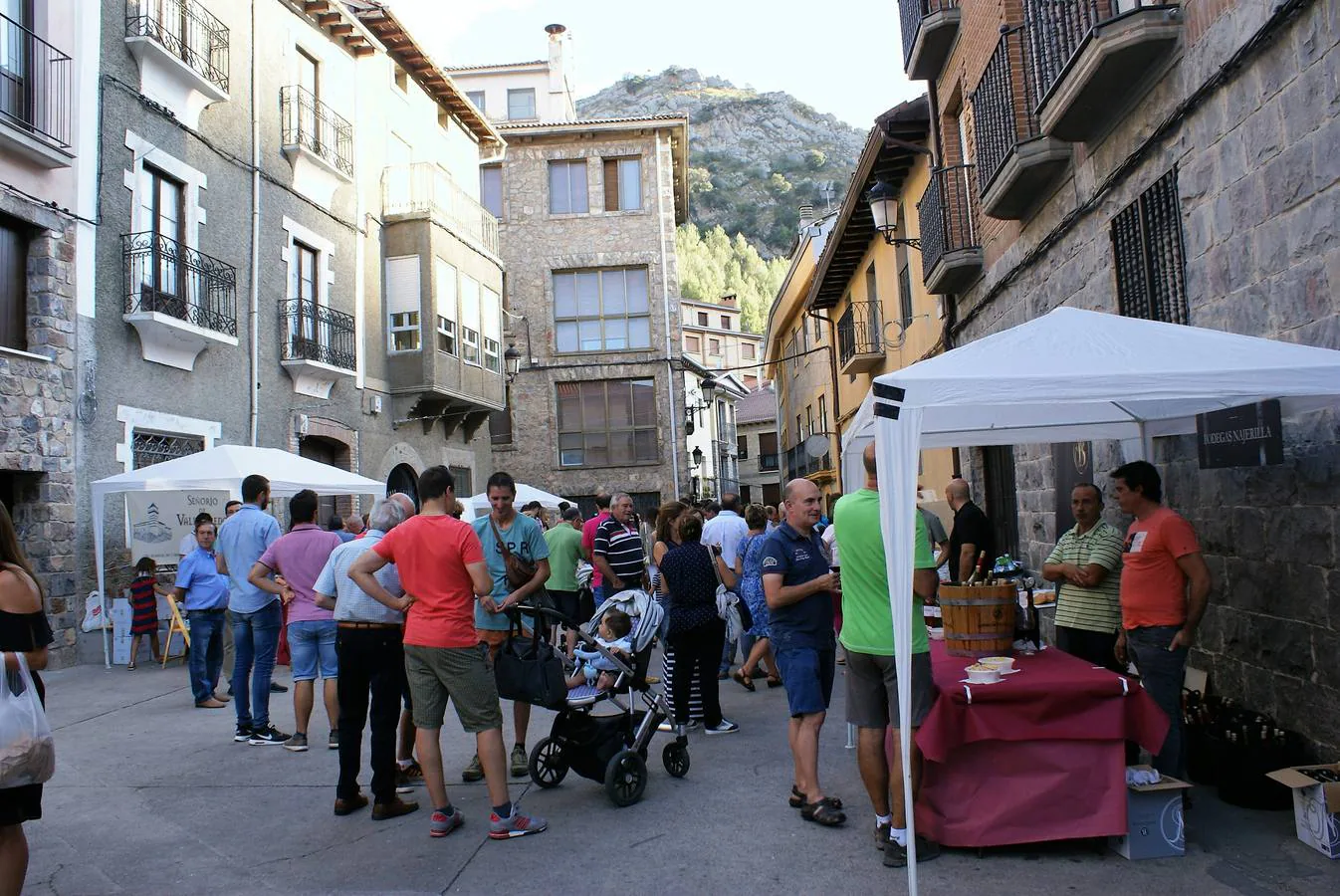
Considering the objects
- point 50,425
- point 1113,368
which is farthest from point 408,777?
point 50,425

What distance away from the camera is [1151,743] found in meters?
4.47

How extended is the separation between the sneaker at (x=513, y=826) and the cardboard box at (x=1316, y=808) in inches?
135

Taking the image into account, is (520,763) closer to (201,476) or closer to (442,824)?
(442,824)

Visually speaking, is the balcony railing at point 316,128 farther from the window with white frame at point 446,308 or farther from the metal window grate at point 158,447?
the metal window grate at point 158,447

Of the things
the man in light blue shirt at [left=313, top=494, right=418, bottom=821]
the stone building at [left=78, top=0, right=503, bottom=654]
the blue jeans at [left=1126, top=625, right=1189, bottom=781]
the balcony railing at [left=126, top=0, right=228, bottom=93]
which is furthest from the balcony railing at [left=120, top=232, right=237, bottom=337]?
the blue jeans at [left=1126, top=625, right=1189, bottom=781]

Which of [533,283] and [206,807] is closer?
[206,807]

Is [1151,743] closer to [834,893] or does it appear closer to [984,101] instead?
[834,893]

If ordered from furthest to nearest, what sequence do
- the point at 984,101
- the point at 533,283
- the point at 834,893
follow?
1. the point at 533,283
2. the point at 984,101
3. the point at 834,893

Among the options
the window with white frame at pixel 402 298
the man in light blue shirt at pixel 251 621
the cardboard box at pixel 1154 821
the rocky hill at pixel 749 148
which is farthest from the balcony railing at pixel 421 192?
the rocky hill at pixel 749 148

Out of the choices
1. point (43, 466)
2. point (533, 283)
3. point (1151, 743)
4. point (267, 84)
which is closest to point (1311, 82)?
point (1151, 743)

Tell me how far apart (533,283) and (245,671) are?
24.0 m

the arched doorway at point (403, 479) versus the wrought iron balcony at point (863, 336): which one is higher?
the wrought iron balcony at point (863, 336)

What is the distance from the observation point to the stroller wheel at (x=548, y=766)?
19.3 ft

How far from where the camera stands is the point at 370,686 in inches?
220
